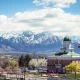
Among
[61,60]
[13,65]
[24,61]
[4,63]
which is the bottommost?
[13,65]

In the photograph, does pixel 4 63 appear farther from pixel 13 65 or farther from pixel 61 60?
pixel 61 60

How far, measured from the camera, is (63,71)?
111 meters

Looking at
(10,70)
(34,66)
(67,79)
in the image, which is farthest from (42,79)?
(34,66)

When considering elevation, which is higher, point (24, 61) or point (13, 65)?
point (24, 61)

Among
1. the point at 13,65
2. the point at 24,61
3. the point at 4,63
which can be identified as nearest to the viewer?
the point at 4,63

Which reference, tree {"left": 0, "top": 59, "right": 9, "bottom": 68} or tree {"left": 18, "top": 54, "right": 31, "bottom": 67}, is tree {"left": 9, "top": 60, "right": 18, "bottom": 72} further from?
tree {"left": 18, "top": 54, "right": 31, "bottom": 67}

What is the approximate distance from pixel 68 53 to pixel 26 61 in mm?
32189

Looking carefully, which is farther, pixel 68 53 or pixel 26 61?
pixel 26 61

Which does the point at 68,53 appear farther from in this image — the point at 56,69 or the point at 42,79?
the point at 42,79

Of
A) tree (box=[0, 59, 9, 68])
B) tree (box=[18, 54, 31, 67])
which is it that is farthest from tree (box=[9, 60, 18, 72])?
tree (box=[18, 54, 31, 67])

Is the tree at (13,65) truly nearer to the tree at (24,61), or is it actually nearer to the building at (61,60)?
the building at (61,60)

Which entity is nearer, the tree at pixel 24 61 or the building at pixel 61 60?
the building at pixel 61 60

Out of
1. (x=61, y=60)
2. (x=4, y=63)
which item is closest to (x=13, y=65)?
(x=4, y=63)

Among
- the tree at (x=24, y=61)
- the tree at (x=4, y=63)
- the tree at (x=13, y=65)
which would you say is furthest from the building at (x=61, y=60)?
the tree at (x=24, y=61)
